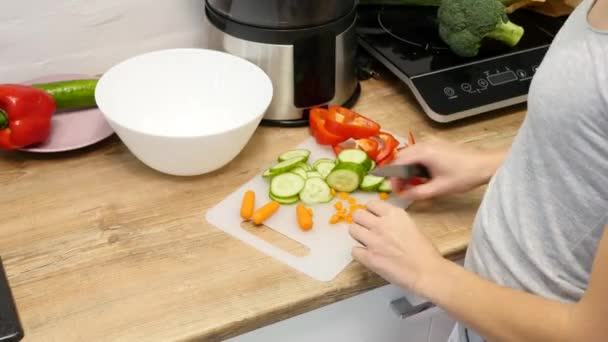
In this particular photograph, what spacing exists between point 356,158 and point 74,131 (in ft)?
1.41

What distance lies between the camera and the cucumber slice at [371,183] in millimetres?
955

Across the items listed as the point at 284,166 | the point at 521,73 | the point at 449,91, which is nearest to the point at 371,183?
the point at 284,166

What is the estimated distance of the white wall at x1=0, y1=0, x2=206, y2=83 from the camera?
3.53 ft

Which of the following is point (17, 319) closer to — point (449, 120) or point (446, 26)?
point (449, 120)

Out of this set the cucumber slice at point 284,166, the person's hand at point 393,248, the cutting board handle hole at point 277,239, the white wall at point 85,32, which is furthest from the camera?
the white wall at point 85,32

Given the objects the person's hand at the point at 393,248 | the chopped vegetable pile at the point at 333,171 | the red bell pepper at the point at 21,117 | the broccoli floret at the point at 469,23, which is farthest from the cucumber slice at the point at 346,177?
the red bell pepper at the point at 21,117

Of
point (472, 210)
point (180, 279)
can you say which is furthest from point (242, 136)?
point (472, 210)

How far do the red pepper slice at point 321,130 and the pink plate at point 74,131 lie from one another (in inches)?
12.1

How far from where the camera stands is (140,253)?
841 millimetres

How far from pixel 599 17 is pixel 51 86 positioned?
0.78 meters

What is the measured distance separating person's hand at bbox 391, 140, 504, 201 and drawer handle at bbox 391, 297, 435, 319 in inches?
5.7

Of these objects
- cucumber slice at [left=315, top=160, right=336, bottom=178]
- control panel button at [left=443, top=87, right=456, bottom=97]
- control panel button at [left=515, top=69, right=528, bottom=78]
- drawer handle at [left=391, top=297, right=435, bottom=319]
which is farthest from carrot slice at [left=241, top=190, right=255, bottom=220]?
control panel button at [left=515, top=69, right=528, bottom=78]

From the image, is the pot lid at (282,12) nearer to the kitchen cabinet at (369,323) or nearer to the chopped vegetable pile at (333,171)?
the chopped vegetable pile at (333,171)

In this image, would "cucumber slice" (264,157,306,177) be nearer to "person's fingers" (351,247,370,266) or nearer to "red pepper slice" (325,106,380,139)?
"red pepper slice" (325,106,380,139)
